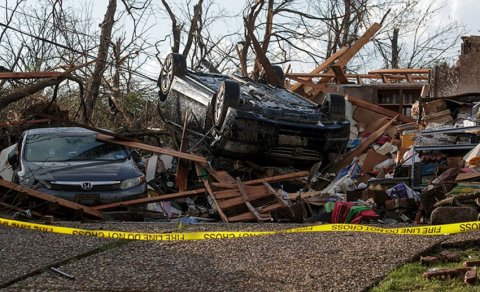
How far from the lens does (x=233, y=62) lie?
29.6m

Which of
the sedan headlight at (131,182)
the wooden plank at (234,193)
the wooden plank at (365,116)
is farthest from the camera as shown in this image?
the wooden plank at (365,116)

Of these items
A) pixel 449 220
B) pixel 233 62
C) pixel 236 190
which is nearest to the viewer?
pixel 449 220

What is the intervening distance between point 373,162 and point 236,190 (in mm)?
4026

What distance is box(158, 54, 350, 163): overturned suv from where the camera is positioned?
13188 mm

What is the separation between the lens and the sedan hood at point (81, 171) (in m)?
12.0

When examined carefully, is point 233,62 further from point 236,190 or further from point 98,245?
point 98,245

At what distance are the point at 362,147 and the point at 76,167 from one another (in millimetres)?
6280

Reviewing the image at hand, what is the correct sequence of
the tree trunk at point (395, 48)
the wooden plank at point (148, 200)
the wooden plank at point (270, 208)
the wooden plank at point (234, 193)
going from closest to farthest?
1. the wooden plank at point (270, 208)
2. the wooden plank at point (234, 193)
3. the wooden plank at point (148, 200)
4. the tree trunk at point (395, 48)

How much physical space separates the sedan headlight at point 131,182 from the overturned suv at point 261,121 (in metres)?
1.60

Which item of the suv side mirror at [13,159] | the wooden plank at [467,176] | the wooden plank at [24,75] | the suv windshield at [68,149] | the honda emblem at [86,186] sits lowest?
the honda emblem at [86,186]

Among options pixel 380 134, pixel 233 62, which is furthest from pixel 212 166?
pixel 233 62

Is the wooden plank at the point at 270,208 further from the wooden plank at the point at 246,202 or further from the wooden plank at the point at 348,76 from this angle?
the wooden plank at the point at 348,76

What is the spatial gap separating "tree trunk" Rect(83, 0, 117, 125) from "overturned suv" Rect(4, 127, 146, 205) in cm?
466

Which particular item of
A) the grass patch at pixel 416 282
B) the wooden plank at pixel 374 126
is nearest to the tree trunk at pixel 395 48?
the wooden plank at pixel 374 126
